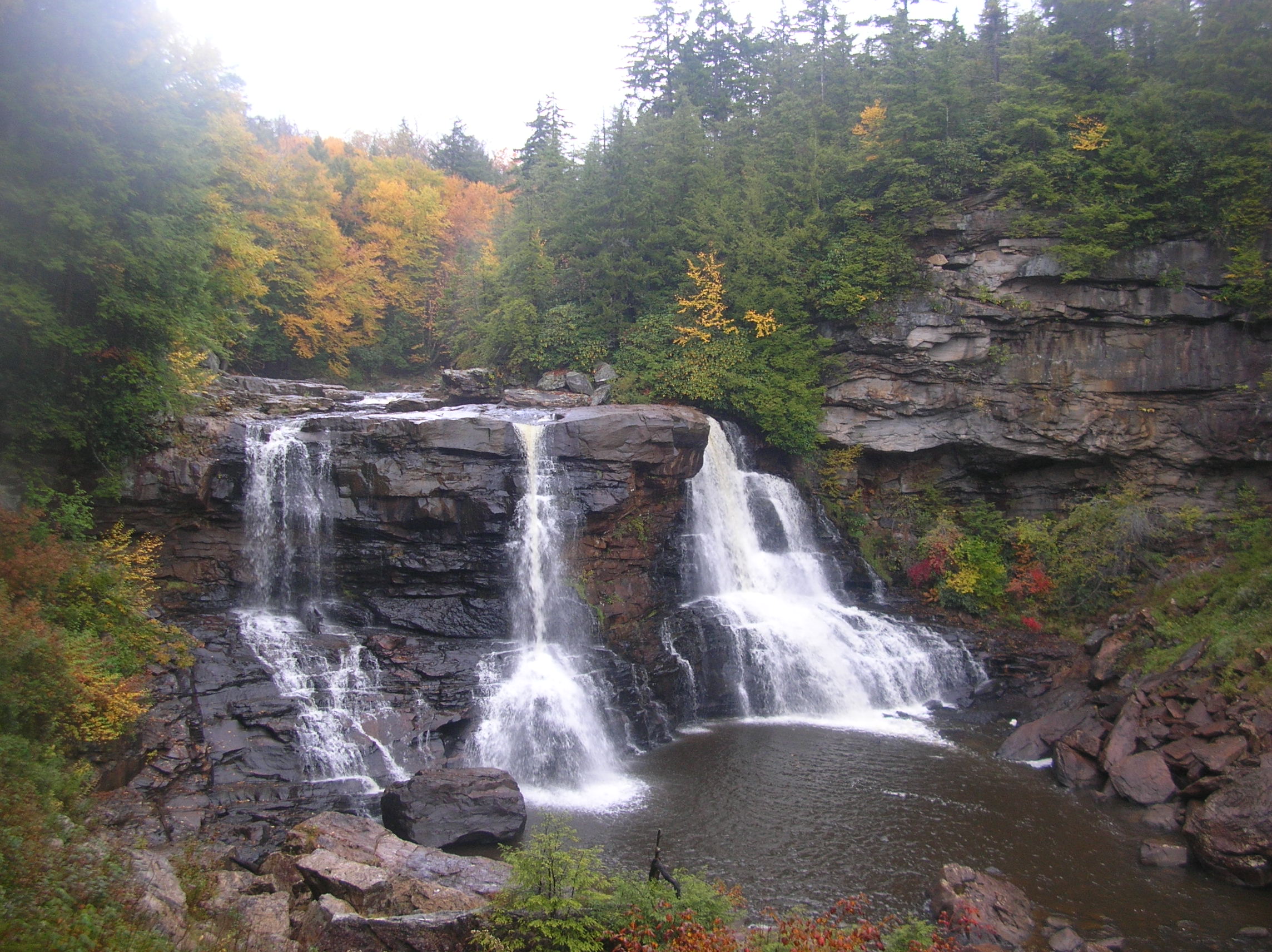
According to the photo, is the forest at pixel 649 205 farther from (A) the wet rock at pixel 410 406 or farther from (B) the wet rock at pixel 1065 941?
(B) the wet rock at pixel 1065 941

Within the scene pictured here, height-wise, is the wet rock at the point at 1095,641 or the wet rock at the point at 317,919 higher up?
the wet rock at the point at 1095,641

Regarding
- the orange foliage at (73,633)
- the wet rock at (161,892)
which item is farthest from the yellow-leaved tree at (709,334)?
the wet rock at (161,892)

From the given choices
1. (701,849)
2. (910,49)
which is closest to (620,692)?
(701,849)

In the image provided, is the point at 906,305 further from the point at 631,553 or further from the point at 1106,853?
the point at 1106,853

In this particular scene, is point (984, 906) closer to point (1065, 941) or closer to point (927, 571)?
point (1065, 941)

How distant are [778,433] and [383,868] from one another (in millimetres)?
16732

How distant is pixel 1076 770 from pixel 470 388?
18601mm

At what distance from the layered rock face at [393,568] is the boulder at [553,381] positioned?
3984mm

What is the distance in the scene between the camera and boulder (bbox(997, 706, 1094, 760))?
15.5m

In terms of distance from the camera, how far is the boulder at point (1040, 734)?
1545cm

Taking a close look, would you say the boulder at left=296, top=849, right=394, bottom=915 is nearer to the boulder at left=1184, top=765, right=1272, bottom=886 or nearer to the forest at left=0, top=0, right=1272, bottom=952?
the forest at left=0, top=0, right=1272, bottom=952

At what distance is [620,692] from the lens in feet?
54.1

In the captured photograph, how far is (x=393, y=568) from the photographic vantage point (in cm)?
1711

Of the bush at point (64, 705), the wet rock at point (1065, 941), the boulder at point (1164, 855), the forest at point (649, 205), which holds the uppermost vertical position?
the forest at point (649, 205)
